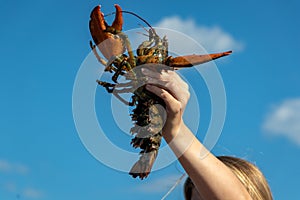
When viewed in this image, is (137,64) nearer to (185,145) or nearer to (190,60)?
(190,60)

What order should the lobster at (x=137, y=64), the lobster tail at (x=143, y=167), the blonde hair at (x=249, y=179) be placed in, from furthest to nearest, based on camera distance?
the blonde hair at (x=249, y=179) < the lobster at (x=137, y=64) < the lobster tail at (x=143, y=167)

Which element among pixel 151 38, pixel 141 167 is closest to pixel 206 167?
pixel 141 167

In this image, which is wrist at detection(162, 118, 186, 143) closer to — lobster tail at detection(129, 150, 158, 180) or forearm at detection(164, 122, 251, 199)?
forearm at detection(164, 122, 251, 199)

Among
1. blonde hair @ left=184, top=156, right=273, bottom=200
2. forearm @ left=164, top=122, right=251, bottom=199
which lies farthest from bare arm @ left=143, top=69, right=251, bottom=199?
Result: blonde hair @ left=184, top=156, right=273, bottom=200

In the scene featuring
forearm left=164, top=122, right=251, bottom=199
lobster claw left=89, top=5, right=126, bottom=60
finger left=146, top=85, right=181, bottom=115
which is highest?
lobster claw left=89, top=5, right=126, bottom=60

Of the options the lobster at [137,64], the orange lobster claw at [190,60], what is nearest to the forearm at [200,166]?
the lobster at [137,64]

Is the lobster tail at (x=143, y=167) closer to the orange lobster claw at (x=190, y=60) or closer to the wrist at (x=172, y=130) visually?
the wrist at (x=172, y=130)
